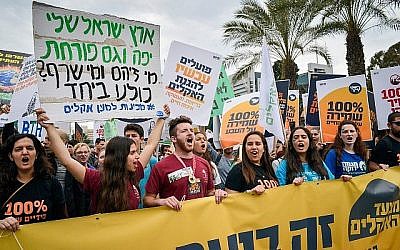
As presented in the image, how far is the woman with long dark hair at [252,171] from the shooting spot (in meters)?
4.14

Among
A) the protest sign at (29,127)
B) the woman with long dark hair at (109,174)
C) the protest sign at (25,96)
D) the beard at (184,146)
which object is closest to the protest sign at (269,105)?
the beard at (184,146)

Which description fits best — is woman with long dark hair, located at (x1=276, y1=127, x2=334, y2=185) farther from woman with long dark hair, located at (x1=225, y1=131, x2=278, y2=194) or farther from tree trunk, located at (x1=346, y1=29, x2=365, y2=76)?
tree trunk, located at (x1=346, y1=29, x2=365, y2=76)

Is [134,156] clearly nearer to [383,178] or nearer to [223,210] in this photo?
[223,210]

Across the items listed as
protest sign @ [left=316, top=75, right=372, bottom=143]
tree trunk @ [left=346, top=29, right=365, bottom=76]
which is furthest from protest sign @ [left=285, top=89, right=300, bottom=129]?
tree trunk @ [left=346, top=29, right=365, bottom=76]

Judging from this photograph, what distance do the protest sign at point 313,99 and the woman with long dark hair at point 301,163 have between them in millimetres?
2919

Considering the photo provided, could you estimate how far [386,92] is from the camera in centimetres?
665

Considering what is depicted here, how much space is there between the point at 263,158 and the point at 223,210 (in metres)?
0.91

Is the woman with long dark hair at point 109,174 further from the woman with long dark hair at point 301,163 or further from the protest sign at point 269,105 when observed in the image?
the protest sign at point 269,105

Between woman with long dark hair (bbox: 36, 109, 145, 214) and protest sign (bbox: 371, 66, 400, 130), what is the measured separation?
449 cm

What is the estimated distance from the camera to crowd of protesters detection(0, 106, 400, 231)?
328 centimetres

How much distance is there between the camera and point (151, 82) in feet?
13.5

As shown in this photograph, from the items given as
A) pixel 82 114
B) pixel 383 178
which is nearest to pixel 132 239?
pixel 82 114

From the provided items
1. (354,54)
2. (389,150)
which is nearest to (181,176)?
(389,150)

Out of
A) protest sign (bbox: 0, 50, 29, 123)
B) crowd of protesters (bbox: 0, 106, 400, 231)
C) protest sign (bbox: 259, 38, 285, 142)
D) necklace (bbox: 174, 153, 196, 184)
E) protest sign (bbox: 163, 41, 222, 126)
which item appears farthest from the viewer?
protest sign (bbox: 0, 50, 29, 123)
